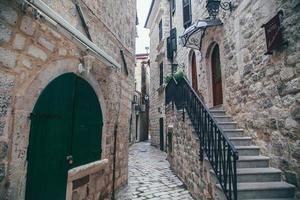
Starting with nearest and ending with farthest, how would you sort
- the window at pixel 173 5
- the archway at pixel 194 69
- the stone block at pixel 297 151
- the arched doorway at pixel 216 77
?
1. the stone block at pixel 297 151
2. the arched doorway at pixel 216 77
3. the archway at pixel 194 69
4. the window at pixel 173 5

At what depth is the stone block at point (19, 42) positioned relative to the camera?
1984mm

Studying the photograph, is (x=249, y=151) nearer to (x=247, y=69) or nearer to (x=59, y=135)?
(x=247, y=69)

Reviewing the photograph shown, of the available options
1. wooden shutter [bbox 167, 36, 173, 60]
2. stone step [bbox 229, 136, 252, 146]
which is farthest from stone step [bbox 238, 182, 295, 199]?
wooden shutter [bbox 167, 36, 173, 60]

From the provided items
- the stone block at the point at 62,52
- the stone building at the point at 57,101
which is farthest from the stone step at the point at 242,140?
the stone block at the point at 62,52

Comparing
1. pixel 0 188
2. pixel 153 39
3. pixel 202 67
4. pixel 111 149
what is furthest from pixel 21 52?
pixel 153 39

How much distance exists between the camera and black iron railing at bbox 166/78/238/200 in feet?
9.51

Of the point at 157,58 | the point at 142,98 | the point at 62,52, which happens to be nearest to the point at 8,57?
the point at 62,52

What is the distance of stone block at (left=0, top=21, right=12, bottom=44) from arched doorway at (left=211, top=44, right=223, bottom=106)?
18.4 feet

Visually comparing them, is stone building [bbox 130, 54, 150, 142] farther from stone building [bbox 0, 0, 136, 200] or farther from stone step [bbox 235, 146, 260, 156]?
stone step [bbox 235, 146, 260, 156]

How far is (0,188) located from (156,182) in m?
4.50

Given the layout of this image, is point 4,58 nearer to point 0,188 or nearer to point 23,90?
point 23,90

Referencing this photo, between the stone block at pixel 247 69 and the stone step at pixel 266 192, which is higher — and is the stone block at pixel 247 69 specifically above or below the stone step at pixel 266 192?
above

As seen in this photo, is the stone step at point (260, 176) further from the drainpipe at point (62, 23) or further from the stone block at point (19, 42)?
the stone block at point (19, 42)

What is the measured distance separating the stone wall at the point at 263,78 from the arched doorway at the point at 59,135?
10.2 ft
